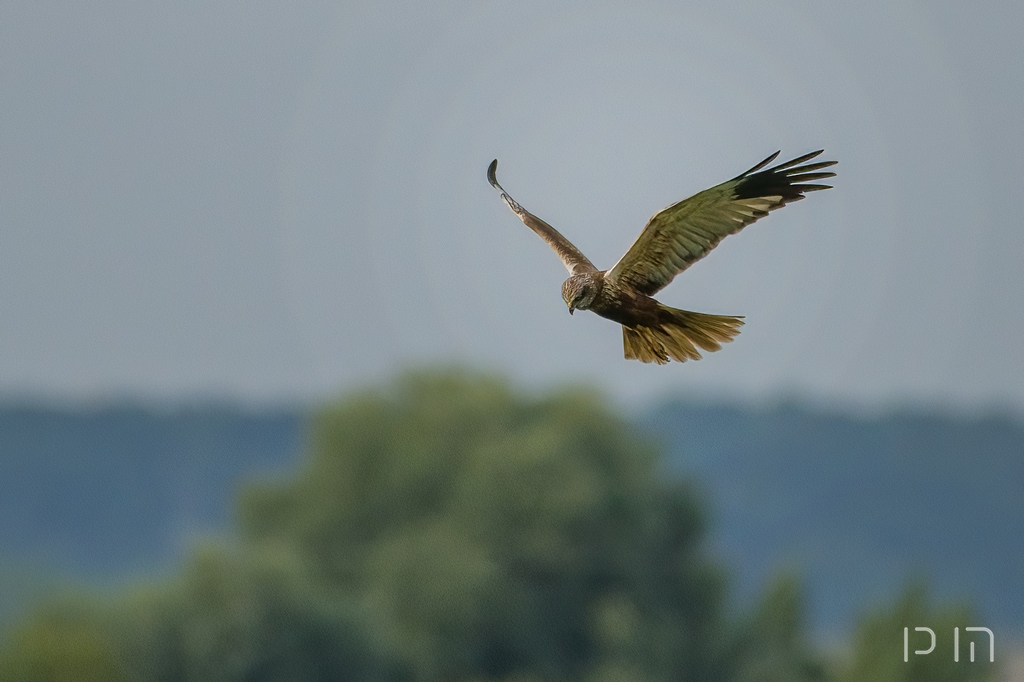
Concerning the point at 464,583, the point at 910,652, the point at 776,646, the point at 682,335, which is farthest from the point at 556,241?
the point at 776,646

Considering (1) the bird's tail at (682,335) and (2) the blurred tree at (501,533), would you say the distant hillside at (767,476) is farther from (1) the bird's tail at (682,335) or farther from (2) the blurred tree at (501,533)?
(1) the bird's tail at (682,335)

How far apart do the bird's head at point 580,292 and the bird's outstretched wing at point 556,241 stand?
0.23 m

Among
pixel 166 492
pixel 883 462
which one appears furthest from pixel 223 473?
pixel 883 462

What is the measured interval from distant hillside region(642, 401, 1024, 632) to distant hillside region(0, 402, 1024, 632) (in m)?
0.12

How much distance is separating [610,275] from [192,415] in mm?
148366

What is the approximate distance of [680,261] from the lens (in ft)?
26.6

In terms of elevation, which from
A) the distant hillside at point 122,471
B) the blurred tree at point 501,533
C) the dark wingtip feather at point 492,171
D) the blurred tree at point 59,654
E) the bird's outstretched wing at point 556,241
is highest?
the distant hillside at point 122,471

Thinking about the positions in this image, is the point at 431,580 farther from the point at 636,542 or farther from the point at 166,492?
the point at 166,492

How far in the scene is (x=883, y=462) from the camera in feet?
474

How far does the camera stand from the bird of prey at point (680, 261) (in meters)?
8.03

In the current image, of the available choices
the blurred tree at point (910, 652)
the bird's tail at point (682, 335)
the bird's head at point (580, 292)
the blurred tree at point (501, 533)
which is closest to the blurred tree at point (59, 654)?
the blurred tree at point (501, 533)

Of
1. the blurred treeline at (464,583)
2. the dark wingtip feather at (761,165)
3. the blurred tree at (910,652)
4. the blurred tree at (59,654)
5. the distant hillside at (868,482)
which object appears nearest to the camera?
the dark wingtip feather at (761,165)

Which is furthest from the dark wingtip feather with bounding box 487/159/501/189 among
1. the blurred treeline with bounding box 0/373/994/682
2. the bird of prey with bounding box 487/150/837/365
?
the blurred treeline with bounding box 0/373/994/682

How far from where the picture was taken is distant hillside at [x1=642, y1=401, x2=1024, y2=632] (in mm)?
139000
